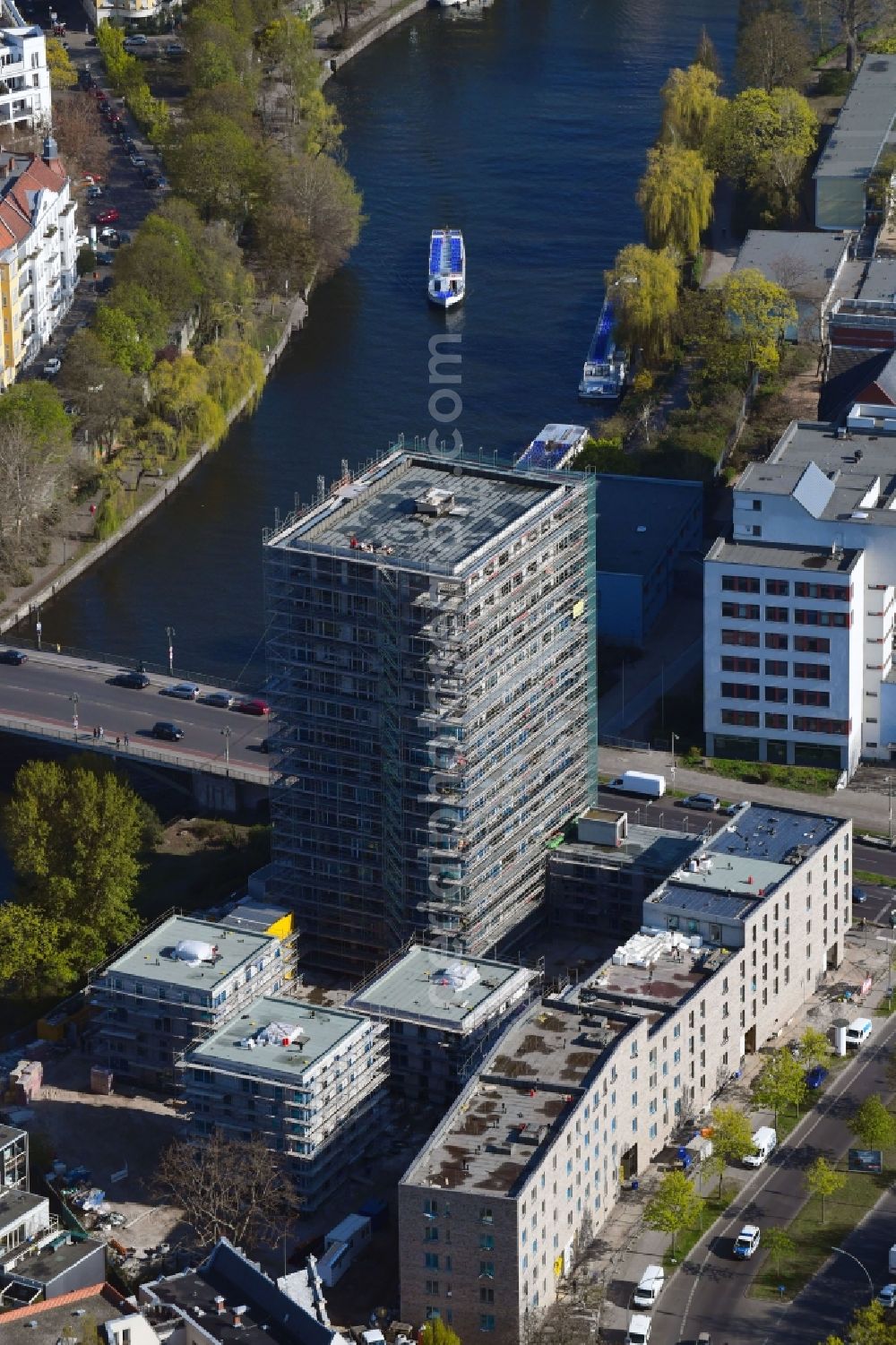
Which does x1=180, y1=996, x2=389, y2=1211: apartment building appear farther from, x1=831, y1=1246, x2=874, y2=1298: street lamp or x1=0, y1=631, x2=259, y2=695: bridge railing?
x1=0, y1=631, x2=259, y2=695: bridge railing

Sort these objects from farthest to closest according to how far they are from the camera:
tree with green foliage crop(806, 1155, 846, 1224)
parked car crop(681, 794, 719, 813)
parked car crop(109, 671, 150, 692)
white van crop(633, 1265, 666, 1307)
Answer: parked car crop(109, 671, 150, 692)
parked car crop(681, 794, 719, 813)
tree with green foliage crop(806, 1155, 846, 1224)
white van crop(633, 1265, 666, 1307)

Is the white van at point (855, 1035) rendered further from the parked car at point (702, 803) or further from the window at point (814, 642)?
the window at point (814, 642)

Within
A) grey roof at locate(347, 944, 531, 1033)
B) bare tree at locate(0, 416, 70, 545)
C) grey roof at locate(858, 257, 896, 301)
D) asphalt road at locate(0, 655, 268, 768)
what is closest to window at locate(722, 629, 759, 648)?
asphalt road at locate(0, 655, 268, 768)

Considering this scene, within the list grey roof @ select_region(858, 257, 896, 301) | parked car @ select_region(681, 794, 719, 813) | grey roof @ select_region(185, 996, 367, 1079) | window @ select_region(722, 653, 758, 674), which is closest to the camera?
grey roof @ select_region(185, 996, 367, 1079)

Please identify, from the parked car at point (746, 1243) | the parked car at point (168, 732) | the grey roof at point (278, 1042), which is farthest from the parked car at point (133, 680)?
the parked car at point (746, 1243)

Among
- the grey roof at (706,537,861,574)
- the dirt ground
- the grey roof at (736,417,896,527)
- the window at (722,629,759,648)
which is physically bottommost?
the dirt ground

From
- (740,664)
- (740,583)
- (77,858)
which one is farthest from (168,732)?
(740,583)
